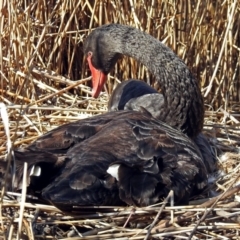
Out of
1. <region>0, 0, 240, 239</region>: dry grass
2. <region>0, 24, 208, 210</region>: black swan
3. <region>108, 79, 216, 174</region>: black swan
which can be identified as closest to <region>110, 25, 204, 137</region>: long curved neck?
<region>0, 24, 208, 210</region>: black swan

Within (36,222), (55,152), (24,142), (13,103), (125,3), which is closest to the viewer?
(36,222)

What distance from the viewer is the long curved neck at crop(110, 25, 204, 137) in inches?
166

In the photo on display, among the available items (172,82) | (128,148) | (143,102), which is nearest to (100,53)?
(143,102)

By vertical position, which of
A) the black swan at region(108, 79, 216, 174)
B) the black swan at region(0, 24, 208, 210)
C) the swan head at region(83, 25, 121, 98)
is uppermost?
the swan head at region(83, 25, 121, 98)

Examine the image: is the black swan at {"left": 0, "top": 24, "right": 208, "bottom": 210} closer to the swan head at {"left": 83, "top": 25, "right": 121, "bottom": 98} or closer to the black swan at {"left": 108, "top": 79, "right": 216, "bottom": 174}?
the swan head at {"left": 83, "top": 25, "right": 121, "bottom": 98}

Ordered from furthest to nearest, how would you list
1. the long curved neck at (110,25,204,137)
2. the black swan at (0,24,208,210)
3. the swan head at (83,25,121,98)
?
the swan head at (83,25,121,98) → the long curved neck at (110,25,204,137) → the black swan at (0,24,208,210)

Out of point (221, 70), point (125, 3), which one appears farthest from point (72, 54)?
point (221, 70)

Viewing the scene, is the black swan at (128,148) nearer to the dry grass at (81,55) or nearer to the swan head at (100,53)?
the swan head at (100,53)

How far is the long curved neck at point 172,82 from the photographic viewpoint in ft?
13.8

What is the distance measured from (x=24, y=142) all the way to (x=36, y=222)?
4.63 feet

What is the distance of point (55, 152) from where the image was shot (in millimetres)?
3553

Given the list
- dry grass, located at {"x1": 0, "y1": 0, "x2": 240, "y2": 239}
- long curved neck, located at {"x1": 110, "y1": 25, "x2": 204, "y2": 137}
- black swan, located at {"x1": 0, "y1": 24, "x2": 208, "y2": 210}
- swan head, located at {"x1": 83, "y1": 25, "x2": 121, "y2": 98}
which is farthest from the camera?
dry grass, located at {"x1": 0, "y1": 0, "x2": 240, "y2": 239}

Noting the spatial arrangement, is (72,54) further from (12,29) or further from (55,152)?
(55,152)

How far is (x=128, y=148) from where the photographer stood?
3.50 meters
